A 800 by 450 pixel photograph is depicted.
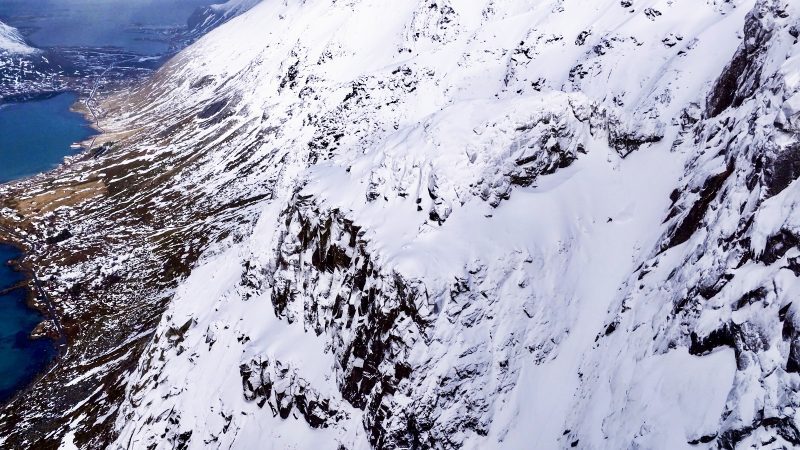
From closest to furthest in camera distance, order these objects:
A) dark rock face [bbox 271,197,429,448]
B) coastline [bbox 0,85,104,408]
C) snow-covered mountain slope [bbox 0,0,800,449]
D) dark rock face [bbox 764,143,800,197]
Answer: dark rock face [bbox 764,143,800,197] → snow-covered mountain slope [bbox 0,0,800,449] → dark rock face [bbox 271,197,429,448] → coastline [bbox 0,85,104,408]

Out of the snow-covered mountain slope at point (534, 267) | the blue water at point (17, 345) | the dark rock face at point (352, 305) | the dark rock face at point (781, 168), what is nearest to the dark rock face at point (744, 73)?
the snow-covered mountain slope at point (534, 267)

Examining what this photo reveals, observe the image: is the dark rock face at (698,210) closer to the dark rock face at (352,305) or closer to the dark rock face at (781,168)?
the dark rock face at (781,168)

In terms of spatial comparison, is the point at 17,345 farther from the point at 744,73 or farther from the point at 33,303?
the point at 744,73

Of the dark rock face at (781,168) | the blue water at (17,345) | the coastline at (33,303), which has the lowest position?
the blue water at (17,345)

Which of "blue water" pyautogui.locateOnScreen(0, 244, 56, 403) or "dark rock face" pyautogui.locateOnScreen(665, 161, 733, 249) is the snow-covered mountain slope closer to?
"dark rock face" pyautogui.locateOnScreen(665, 161, 733, 249)

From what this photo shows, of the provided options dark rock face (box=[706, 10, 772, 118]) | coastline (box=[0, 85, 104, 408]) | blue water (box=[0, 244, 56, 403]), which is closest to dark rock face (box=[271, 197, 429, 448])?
dark rock face (box=[706, 10, 772, 118])

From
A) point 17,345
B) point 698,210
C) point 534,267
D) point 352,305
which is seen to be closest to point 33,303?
point 17,345
